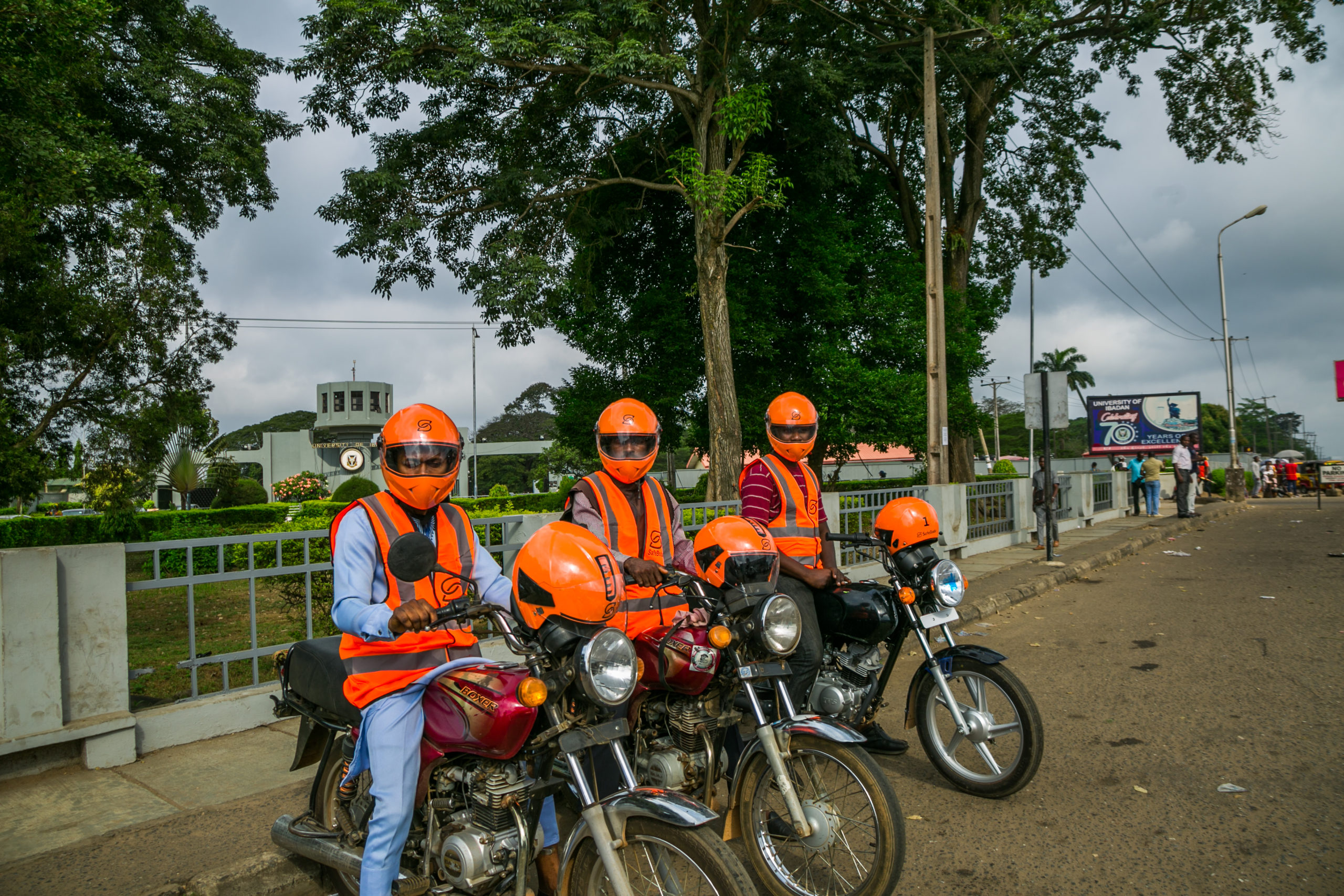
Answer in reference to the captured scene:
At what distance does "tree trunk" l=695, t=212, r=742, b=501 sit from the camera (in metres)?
14.4

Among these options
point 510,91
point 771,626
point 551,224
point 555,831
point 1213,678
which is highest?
point 510,91

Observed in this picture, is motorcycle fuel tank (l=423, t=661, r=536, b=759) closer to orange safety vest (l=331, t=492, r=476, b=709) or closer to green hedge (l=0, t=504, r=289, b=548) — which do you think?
orange safety vest (l=331, t=492, r=476, b=709)

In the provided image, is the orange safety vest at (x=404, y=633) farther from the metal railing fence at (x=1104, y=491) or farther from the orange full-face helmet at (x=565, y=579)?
the metal railing fence at (x=1104, y=491)

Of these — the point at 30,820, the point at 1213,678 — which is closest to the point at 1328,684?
the point at 1213,678

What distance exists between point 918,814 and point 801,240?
16707 millimetres

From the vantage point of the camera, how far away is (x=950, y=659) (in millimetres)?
4164

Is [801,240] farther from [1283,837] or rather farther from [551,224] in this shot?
[1283,837]

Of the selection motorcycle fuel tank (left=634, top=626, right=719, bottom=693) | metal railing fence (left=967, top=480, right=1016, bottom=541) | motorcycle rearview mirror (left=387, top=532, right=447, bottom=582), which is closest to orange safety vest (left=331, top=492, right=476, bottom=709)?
motorcycle rearview mirror (left=387, top=532, right=447, bottom=582)

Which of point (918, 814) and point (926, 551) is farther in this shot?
point (926, 551)

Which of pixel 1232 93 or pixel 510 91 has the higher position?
pixel 1232 93

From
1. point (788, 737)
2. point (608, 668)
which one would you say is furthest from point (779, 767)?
point (608, 668)

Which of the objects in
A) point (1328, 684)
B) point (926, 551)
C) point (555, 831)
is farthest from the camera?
point (1328, 684)

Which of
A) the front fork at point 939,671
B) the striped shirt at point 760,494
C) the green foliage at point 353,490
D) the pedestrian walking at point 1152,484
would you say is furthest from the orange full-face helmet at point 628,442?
the pedestrian walking at point 1152,484

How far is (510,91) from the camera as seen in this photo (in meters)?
14.4
